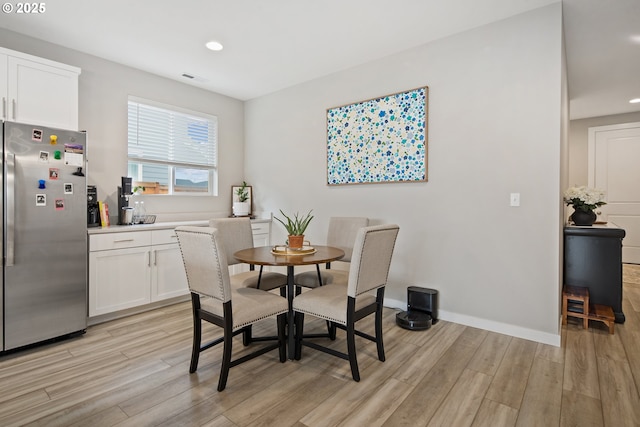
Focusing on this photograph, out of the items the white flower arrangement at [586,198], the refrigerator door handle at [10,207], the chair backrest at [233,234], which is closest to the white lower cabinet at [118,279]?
the refrigerator door handle at [10,207]

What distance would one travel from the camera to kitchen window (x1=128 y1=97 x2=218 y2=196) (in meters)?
3.83

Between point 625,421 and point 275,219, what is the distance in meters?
3.74

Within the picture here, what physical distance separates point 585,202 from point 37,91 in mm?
5006

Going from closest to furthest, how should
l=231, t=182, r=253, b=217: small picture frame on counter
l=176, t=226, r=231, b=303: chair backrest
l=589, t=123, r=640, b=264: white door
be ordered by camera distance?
l=176, t=226, r=231, b=303: chair backrest < l=231, t=182, r=253, b=217: small picture frame on counter < l=589, t=123, r=640, b=264: white door

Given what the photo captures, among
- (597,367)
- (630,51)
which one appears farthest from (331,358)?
(630,51)

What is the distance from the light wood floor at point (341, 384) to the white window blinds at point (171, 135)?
2.12 meters

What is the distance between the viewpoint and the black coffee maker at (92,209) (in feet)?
10.4

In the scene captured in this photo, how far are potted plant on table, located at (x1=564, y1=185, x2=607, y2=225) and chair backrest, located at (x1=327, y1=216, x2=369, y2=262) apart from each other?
2.15m

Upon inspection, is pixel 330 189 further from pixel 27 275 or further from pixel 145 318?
pixel 27 275

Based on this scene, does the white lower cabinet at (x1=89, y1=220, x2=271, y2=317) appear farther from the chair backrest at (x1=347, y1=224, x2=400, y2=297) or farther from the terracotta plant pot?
the chair backrest at (x1=347, y1=224, x2=400, y2=297)

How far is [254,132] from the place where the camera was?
4.83 meters

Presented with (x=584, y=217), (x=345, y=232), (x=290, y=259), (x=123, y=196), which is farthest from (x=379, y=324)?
(x=123, y=196)

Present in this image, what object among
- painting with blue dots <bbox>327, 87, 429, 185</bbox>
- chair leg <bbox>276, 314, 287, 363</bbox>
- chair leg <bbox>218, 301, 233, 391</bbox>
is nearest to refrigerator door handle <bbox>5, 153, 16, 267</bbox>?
Result: chair leg <bbox>218, 301, 233, 391</bbox>

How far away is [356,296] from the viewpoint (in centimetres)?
207
